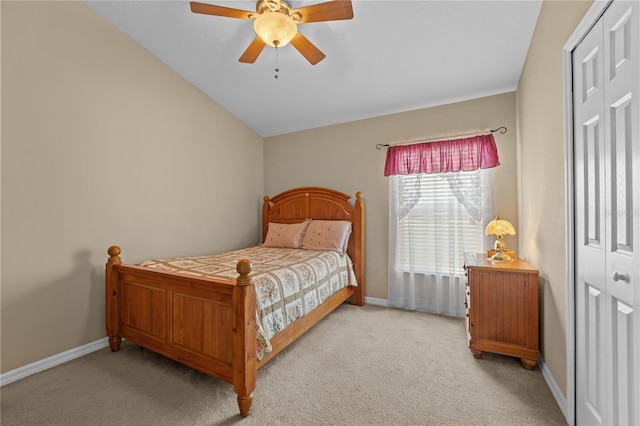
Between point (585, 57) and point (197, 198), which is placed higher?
point (585, 57)

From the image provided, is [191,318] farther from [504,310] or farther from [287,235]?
[504,310]

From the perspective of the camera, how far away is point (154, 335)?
6.94ft

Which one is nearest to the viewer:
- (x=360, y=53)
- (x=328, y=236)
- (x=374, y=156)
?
(x=360, y=53)

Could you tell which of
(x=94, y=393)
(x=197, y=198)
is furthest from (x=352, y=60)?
(x=94, y=393)

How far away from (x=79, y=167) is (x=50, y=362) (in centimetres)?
156

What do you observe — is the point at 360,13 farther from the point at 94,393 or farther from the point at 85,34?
the point at 94,393

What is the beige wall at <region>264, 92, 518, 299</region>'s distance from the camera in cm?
293

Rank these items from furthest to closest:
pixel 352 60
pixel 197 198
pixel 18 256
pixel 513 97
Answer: pixel 197 198 < pixel 513 97 < pixel 352 60 < pixel 18 256

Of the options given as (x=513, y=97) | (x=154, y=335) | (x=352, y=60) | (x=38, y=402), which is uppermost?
(x=352, y=60)

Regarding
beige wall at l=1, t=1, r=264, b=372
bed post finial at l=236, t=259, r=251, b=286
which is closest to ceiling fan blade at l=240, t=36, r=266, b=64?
beige wall at l=1, t=1, r=264, b=372

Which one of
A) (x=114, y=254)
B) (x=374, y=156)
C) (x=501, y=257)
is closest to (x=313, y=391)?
(x=501, y=257)

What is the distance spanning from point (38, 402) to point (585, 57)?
373 centimetres

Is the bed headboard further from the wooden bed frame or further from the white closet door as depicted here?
the white closet door

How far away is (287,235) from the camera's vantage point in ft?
12.1
